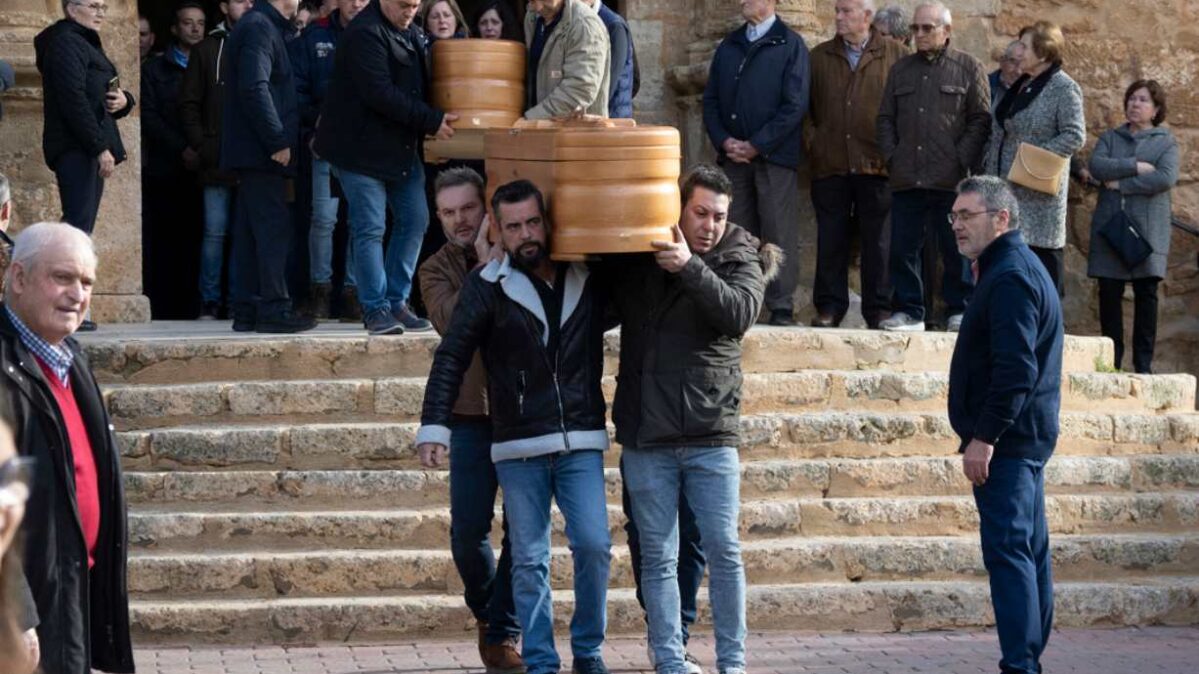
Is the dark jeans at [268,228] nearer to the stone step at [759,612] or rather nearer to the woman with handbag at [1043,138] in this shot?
the stone step at [759,612]

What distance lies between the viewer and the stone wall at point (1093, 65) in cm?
1291

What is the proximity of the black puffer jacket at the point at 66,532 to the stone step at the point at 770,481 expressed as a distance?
3.26 metres

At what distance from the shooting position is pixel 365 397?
9.44m

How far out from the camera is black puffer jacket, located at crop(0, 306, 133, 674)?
530cm

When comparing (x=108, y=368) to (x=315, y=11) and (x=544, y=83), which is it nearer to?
(x=544, y=83)

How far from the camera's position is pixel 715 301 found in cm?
716

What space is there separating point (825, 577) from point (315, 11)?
5.65m

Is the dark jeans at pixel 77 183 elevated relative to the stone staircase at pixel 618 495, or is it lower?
elevated

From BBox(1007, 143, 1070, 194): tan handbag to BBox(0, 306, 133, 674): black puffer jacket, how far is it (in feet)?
20.8

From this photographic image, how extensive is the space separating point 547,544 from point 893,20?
218 inches

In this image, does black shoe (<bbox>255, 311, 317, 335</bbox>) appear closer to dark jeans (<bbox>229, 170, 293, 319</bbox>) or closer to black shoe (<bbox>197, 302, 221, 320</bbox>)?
dark jeans (<bbox>229, 170, 293, 319</bbox>)

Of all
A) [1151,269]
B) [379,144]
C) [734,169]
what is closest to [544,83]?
[379,144]

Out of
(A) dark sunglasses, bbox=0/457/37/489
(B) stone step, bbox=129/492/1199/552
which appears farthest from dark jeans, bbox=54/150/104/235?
(A) dark sunglasses, bbox=0/457/37/489

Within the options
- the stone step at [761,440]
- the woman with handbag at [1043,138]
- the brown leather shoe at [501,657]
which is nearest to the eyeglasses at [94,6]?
the stone step at [761,440]
